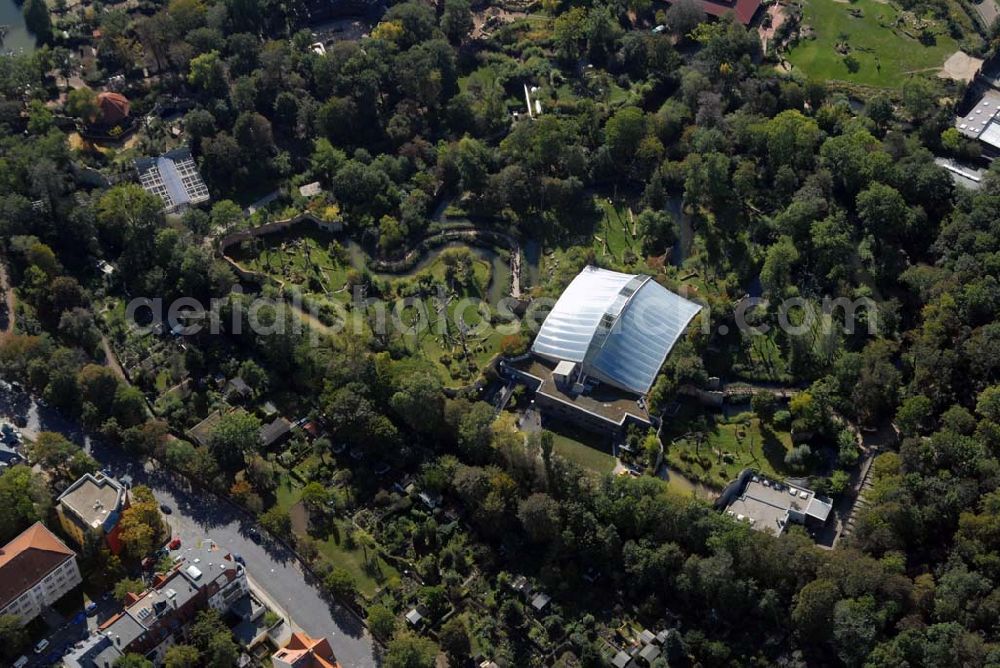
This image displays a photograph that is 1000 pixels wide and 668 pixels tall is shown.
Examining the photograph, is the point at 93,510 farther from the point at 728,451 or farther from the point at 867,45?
the point at 867,45

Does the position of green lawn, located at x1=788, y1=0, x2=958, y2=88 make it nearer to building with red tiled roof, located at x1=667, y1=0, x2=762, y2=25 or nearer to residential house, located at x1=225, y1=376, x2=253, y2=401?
building with red tiled roof, located at x1=667, y1=0, x2=762, y2=25

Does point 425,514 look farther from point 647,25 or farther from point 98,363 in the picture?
point 647,25

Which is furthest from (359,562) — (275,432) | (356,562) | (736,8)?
(736,8)

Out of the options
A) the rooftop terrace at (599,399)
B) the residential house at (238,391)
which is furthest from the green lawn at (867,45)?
the residential house at (238,391)

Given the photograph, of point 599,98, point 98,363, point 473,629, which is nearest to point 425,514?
point 473,629

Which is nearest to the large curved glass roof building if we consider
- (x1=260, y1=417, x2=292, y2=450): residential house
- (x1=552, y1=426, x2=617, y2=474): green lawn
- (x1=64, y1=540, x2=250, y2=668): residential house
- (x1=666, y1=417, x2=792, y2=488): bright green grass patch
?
(x1=552, y1=426, x2=617, y2=474): green lawn
